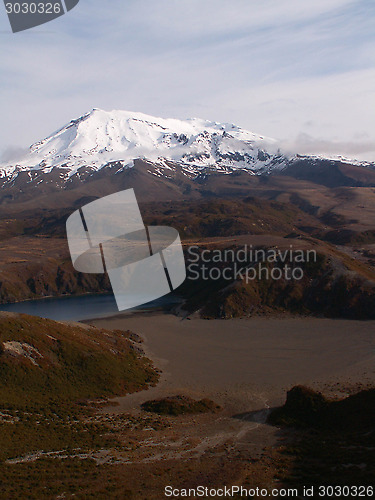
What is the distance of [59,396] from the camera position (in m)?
30.9

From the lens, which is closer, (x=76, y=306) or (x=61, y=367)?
(x=61, y=367)

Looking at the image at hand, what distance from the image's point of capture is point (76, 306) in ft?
257

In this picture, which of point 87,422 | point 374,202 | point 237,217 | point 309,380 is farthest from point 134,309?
point 374,202

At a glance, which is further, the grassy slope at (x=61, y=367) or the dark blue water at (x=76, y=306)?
the dark blue water at (x=76, y=306)

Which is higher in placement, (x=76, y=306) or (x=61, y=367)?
(x=61, y=367)

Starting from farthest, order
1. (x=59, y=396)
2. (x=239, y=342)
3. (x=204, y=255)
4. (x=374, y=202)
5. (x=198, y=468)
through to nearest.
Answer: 1. (x=374, y=202)
2. (x=204, y=255)
3. (x=239, y=342)
4. (x=59, y=396)
5. (x=198, y=468)

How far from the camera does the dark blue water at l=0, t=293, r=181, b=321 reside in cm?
7031

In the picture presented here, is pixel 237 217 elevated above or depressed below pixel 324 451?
below

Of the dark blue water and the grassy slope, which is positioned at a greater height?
the grassy slope

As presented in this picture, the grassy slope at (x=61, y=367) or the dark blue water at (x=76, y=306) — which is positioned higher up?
the grassy slope at (x=61, y=367)

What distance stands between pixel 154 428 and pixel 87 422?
409cm

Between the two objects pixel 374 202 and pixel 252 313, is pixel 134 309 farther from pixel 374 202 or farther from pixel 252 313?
pixel 374 202

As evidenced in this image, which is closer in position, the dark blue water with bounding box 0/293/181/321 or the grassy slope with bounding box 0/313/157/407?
the grassy slope with bounding box 0/313/157/407

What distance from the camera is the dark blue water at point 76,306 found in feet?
231
